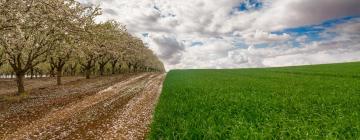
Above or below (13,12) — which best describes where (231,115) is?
below

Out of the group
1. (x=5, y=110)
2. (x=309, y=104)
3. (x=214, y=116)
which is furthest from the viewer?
(x=5, y=110)

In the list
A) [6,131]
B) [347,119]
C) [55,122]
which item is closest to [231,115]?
[347,119]

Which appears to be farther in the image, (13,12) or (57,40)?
(57,40)

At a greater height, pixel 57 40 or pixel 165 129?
pixel 57 40

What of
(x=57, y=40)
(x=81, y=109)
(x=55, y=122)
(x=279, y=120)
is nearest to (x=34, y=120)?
(x=55, y=122)

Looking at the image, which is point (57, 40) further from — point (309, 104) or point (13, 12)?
point (309, 104)

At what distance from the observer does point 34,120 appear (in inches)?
867

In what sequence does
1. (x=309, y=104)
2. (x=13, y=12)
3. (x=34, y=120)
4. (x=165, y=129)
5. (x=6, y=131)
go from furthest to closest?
(x=13, y=12) → (x=34, y=120) → (x=309, y=104) → (x=6, y=131) → (x=165, y=129)

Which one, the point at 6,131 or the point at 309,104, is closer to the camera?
the point at 6,131

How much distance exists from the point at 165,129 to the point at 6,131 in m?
9.47

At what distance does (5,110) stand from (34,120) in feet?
23.5

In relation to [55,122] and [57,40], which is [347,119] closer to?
[55,122]

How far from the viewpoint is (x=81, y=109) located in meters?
26.6

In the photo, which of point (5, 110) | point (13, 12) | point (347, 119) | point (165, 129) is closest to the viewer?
point (347, 119)
